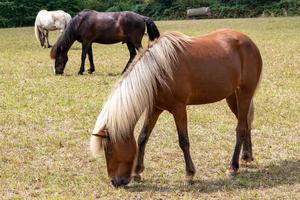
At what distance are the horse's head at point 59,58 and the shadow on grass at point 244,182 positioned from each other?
277 inches

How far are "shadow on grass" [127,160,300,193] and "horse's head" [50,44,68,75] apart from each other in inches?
277

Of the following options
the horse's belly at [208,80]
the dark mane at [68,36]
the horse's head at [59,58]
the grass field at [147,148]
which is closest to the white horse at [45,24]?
the horse's head at [59,58]

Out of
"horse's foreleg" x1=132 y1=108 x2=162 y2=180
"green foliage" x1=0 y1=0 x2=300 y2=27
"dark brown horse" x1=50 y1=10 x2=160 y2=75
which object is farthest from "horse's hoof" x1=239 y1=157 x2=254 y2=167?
"green foliage" x1=0 y1=0 x2=300 y2=27

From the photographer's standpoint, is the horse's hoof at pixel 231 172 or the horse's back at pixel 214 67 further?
the horse's hoof at pixel 231 172

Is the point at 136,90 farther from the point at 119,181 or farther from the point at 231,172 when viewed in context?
the point at 231,172

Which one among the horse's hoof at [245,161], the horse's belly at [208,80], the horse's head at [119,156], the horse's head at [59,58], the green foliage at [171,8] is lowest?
the green foliage at [171,8]

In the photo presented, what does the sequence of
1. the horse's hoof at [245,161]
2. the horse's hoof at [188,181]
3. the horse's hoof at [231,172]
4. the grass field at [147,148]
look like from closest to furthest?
the grass field at [147,148] → the horse's hoof at [188,181] → the horse's hoof at [231,172] → the horse's hoof at [245,161]

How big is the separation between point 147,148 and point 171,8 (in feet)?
101

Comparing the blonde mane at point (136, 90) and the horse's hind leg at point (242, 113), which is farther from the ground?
the blonde mane at point (136, 90)

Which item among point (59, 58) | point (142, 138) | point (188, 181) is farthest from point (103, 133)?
point (59, 58)

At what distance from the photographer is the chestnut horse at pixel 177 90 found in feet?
14.6

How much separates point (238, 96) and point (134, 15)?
271 inches

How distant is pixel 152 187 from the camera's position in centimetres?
477

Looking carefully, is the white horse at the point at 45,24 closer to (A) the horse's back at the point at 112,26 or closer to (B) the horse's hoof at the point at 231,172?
(A) the horse's back at the point at 112,26
